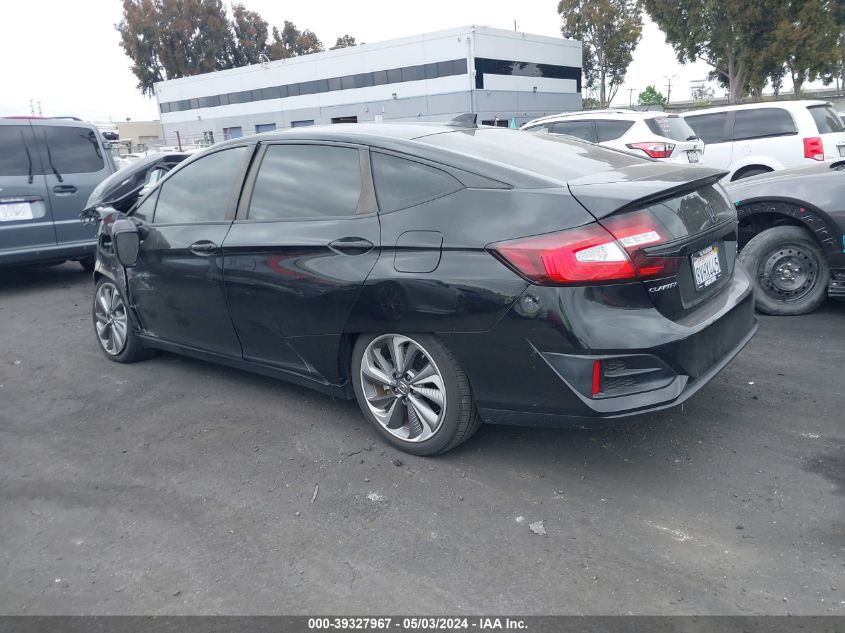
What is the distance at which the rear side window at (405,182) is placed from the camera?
3.33 m

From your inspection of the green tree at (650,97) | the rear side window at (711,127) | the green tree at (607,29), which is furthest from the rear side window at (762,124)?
the green tree at (650,97)

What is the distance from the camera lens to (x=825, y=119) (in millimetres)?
11109

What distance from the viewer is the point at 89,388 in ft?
16.1

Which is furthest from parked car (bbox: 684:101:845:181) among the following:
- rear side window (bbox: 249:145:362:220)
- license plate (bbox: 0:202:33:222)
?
license plate (bbox: 0:202:33:222)

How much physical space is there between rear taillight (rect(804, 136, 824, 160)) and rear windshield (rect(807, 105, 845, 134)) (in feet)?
0.71

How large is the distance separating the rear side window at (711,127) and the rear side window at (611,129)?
1.40 m

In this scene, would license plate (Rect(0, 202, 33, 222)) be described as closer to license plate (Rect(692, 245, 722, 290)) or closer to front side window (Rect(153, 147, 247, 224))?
front side window (Rect(153, 147, 247, 224))

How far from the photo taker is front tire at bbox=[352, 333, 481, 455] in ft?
10.9

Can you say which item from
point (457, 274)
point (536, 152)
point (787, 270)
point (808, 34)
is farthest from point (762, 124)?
point (808, 34)

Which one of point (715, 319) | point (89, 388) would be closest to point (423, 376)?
point (715, 319)

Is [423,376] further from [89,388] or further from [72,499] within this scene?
[89,388]

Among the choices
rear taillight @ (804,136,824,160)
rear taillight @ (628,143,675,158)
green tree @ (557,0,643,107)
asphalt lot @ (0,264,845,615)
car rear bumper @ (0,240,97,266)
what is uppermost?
green tree @ (557,0,643,107)

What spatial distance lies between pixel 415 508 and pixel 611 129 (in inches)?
382

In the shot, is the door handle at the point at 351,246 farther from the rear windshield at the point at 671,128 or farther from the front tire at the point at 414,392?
the rear windshield at the point at 671,128
